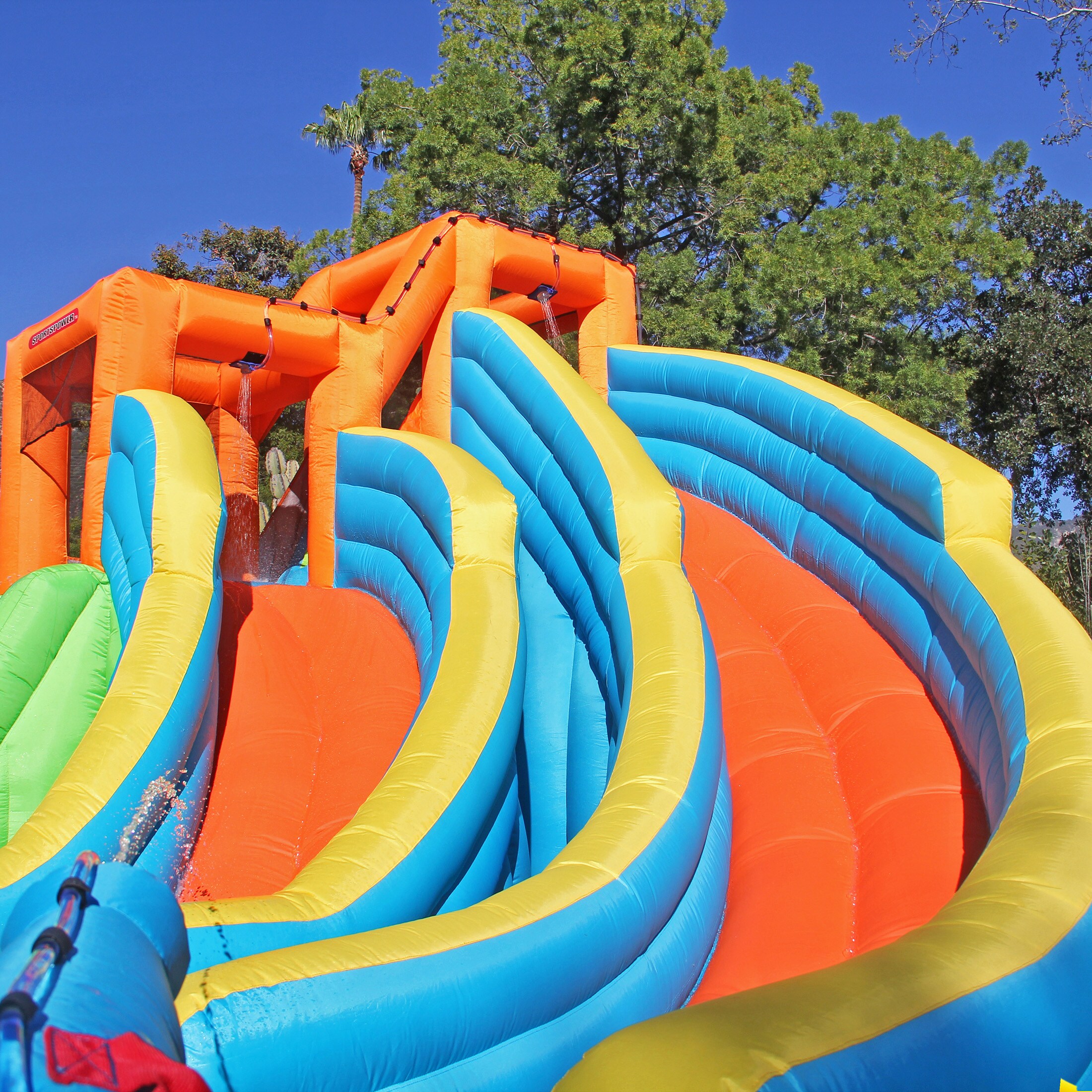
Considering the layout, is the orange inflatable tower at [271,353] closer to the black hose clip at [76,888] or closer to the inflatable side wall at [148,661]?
the inflatable side wall at [148,661]

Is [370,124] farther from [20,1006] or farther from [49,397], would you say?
[20,1006]

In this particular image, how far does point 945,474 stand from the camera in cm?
445

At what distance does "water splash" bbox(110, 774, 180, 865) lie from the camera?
3.88m

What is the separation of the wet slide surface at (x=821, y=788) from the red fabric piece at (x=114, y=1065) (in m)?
2.24

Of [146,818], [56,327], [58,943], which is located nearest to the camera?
[58,943]

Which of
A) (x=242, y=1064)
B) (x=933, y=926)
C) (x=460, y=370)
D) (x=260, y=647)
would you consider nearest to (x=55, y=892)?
(x=242, y=1064)

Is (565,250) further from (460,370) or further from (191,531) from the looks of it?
(191,531)

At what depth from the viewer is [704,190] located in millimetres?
12477

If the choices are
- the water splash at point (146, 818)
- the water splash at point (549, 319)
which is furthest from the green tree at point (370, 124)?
the water splash at point (146, 818)

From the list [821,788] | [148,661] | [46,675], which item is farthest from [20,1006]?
[46,675]

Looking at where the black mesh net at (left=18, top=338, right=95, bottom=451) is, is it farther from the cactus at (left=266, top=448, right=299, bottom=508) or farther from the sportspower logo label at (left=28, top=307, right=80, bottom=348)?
the cactus at (left=266, top=448, right=299, bottom=508)

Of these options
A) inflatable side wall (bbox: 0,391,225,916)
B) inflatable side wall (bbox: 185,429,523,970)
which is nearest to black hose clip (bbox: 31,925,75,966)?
inflatable side wall (bbox: 185,429,523,970)

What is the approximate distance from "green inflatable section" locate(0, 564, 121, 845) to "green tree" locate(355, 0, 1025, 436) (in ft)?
26.8

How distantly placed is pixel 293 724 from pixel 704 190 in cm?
969
